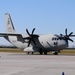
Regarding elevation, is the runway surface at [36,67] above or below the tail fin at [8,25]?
below

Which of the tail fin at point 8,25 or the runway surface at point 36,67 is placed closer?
the runway surface at point 36,67

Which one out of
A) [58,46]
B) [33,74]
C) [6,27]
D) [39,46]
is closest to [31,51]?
[39,46]

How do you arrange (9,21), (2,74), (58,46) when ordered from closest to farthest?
(2,74), (58,46), (9,21)

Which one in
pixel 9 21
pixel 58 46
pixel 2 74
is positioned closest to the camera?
pixel 2 74

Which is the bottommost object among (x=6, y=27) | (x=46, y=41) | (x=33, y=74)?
(x=33, y=74)

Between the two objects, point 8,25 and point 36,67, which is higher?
point 8,25

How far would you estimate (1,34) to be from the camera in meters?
54.2

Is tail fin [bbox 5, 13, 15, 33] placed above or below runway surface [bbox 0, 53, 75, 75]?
above

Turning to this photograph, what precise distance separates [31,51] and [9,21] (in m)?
12.4

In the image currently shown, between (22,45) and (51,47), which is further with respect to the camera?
(22,45)

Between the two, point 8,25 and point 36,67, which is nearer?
point 36,67

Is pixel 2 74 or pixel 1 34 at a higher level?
pixel 1 34

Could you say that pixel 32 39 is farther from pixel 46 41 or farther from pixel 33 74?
pixel 33 74

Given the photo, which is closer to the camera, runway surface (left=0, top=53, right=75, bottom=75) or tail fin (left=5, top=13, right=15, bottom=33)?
runway surface (left=0, top=53, right=75, bottom=75)
